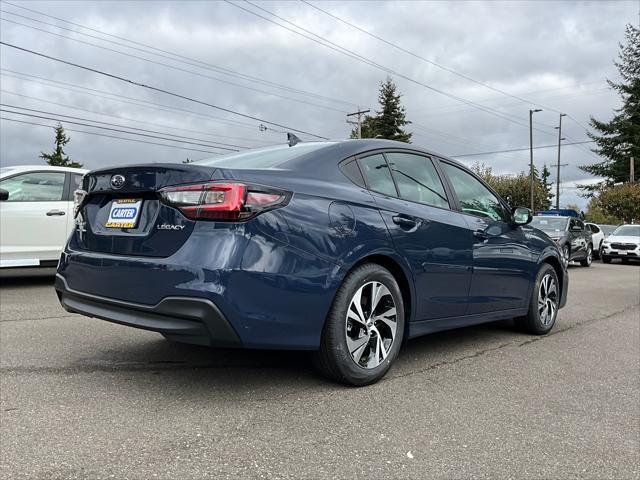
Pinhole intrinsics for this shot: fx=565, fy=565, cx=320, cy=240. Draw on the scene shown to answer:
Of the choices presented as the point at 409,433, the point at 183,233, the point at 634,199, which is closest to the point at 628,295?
the point at 409,433

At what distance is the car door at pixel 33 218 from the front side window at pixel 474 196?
5.82 meters

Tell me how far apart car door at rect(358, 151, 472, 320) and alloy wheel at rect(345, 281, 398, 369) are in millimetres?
294

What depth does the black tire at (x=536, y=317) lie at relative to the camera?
5.28 meters

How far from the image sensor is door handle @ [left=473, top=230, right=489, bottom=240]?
14.4 ft

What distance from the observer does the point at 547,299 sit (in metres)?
5.52

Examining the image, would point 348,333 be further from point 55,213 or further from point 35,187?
Result: point 35,187

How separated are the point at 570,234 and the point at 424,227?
14.6m

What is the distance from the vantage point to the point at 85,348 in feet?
14.0

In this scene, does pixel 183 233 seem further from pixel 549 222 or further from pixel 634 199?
pixel 634 199

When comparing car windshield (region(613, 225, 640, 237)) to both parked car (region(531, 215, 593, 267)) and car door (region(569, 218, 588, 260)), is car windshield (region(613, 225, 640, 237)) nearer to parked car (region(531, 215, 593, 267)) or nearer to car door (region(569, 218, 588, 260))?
parked car (region(531, 215, 593, 267))

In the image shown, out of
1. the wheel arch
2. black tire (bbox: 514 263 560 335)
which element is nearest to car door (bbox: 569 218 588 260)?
the wheel arch

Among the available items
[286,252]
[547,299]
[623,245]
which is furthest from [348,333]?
[623,245]

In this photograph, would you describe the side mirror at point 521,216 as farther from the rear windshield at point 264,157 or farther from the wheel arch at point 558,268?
the rear windshield at point 264,157

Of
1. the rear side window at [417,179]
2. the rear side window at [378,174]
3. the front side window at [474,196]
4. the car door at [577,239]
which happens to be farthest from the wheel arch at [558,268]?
the car door at [577,239]
